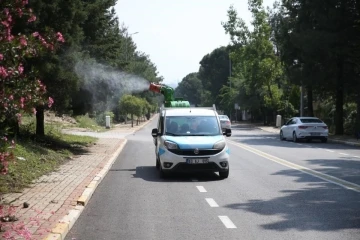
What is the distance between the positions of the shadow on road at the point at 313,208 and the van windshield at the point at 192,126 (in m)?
3.04

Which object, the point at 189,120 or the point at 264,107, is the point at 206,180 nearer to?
the point at 189,120

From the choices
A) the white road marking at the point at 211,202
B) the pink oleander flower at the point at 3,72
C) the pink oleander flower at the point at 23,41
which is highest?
the pink oleander flower at the point at 23,41

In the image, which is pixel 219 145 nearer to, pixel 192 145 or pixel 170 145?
pixel 192 145

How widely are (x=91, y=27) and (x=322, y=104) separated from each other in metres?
36.0

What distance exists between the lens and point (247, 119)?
93312 millimetres

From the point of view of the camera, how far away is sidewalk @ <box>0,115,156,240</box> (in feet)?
26.0

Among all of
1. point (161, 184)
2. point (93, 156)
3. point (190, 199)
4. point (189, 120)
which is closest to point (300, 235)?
point (190, 199)

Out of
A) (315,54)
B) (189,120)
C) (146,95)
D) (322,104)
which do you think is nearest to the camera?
(189,120)

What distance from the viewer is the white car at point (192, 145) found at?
46.8ft

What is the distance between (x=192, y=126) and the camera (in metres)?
15.6

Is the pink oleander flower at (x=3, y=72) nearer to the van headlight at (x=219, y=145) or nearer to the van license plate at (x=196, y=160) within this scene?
the van license plate at (x=196, y=160)

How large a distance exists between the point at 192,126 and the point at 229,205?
542cm

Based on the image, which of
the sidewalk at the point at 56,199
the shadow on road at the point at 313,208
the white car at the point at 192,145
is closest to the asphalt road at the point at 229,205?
the shadow on road at the point at 313,208

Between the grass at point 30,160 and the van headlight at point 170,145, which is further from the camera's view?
the van headlight at point 170,145
